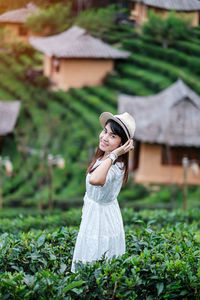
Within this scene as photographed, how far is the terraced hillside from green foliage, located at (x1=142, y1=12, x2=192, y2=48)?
9.4 inches

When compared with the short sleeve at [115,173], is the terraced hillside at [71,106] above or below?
below

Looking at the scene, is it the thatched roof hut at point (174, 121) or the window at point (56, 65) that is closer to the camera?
the thatched roof hut at point (174, 121)

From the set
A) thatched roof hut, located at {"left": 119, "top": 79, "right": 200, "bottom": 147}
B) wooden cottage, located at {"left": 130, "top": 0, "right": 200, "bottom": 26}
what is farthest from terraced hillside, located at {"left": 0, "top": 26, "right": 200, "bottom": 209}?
thatched roof hut, located at {"left": 119, "top": 79, "right": 200, "bottom": 147}

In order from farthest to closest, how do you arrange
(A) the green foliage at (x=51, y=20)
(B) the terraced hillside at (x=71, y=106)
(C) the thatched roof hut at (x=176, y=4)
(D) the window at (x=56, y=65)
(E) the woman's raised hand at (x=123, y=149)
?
1. (D) the window at (x=56, y=65)
2. (B) the terraced hillside at (x=71, y=106)
3. (A) the green foliage at (x=51, y=20)
4. (C) the thatched roof hut at (x=176, y=4)
5. (E) the woman's raised hand at (x=123, y=149)

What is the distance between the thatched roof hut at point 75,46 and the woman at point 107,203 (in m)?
15.8

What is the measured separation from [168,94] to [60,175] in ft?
13.3

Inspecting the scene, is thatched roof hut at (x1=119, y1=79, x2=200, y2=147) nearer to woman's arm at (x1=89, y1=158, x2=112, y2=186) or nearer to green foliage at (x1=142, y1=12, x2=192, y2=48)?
green foliage at (x1=142, y1=12, x2=192, y2=48)

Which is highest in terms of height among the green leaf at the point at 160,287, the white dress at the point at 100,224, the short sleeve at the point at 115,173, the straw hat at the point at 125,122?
the straw hat at the point at 125,122

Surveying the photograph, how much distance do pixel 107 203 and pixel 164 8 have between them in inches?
457

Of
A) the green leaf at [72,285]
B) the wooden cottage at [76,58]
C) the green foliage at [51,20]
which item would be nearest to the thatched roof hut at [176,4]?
the green foliage at [51,20]

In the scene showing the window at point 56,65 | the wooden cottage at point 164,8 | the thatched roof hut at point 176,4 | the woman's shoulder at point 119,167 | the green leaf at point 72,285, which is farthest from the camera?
the window at point 56,65

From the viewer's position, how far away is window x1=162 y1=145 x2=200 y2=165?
1628 centimetres

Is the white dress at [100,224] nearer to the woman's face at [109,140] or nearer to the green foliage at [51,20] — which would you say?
the woman's face at [109,140]

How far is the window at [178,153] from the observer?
53.4ft
